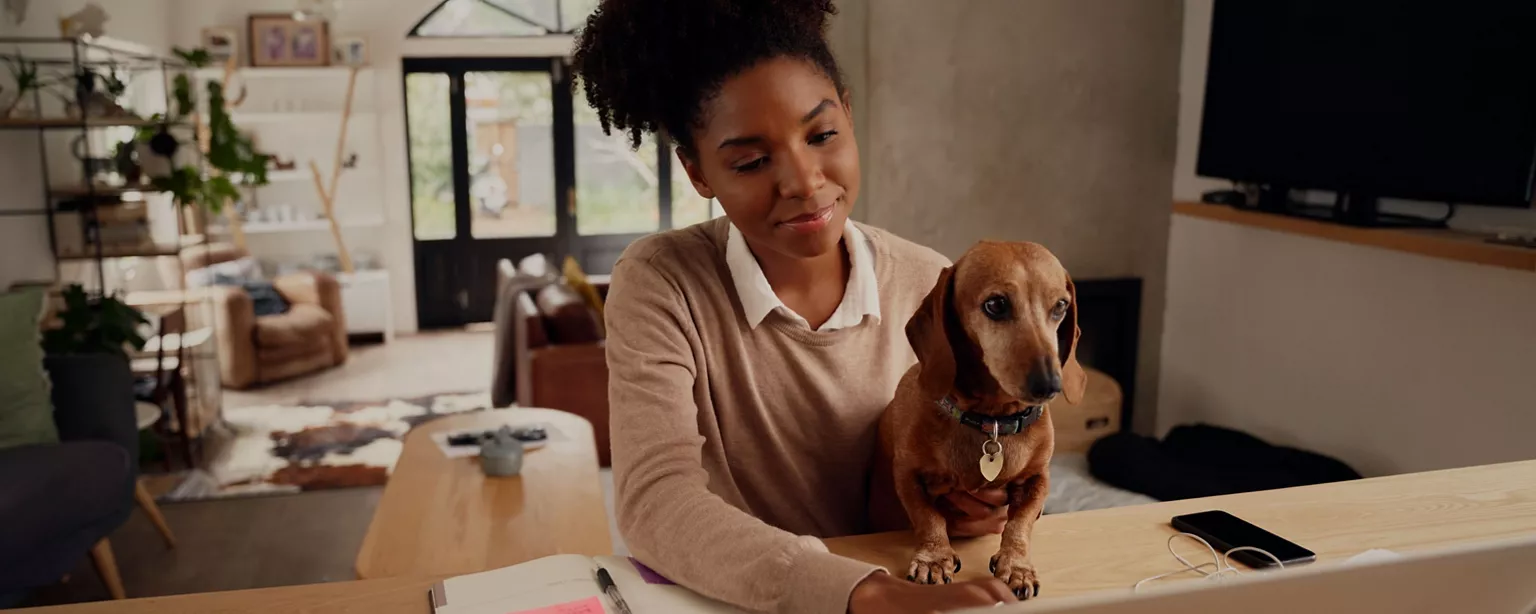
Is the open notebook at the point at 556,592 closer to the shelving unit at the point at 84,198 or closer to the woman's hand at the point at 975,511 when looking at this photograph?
the woman's hand at the point at 975,511

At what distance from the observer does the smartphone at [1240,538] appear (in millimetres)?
938

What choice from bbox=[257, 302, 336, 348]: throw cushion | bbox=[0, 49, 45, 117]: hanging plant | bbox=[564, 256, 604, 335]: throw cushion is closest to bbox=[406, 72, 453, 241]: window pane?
bbox=[257, 302, 336, 348]: throw cushion

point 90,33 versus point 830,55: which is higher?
point 90,33

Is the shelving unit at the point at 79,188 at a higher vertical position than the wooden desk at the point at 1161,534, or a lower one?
higher

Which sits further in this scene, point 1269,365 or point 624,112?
point 1269,365

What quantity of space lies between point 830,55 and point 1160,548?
2.04 feet

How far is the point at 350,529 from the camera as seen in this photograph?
3.57 m

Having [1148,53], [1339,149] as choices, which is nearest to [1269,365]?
[1339,149]

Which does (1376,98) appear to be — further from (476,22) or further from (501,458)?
(476,22)

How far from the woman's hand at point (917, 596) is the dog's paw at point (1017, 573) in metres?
0.09

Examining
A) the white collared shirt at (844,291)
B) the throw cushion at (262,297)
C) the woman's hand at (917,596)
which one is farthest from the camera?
the throw cushion at (262,297)

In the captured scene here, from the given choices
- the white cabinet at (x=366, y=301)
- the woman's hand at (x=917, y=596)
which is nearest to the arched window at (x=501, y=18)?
the white cabinet at (x=366, y=301)

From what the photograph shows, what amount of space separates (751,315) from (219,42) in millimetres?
6868

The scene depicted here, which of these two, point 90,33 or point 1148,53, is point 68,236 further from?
point 1148,53
